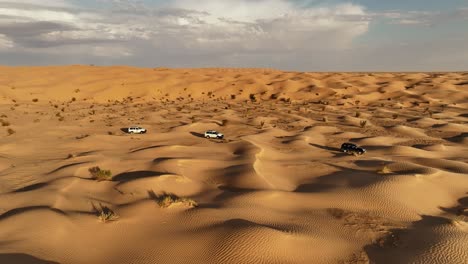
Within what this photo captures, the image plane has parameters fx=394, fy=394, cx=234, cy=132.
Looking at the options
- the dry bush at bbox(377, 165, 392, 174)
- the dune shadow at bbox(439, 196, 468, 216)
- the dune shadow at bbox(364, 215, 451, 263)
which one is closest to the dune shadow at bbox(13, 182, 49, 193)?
the dune shadow at bbox(364, 215, 451, 263)

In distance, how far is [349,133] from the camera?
24.2 m

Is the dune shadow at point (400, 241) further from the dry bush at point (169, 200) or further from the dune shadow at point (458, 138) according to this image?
the dune shadow at point (458, 138)

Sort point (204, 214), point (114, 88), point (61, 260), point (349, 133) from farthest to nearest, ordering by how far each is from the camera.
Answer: point (114, 88)
point (349, 133)
point (204, 214)
point (61, 260)

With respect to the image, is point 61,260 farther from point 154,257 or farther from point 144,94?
point 144,94

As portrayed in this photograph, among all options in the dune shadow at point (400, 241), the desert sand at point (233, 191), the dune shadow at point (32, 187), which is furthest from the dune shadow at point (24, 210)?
the dune shadow at point (400, 241)

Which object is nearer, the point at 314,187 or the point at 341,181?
the point at 314,187

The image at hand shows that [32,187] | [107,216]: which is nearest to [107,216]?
[107,216]

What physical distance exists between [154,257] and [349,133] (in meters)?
18.4

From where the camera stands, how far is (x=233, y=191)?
12898 mm

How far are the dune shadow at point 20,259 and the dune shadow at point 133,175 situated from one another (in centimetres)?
518

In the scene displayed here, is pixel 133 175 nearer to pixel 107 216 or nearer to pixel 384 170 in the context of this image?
pixel 107 216

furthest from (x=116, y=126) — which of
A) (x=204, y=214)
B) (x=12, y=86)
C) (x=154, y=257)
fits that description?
(x=12, y=86)

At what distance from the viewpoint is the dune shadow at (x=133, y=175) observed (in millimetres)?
13406

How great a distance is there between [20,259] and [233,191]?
6.62 metres
